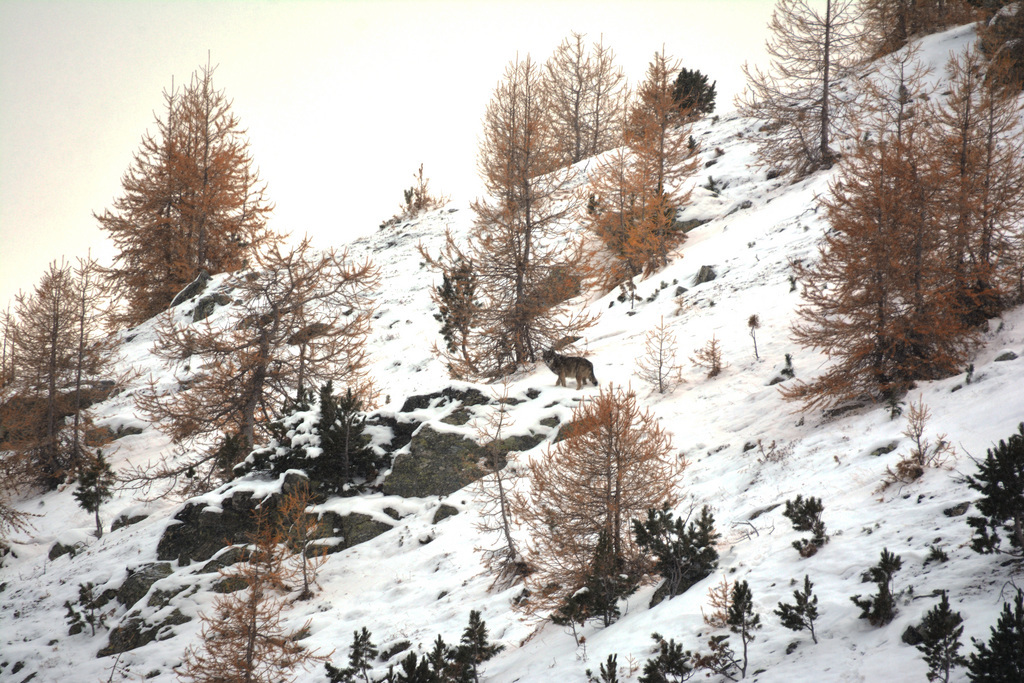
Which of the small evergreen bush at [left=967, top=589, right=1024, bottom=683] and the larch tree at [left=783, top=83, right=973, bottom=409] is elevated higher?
the larch tree at [left=783, top=83, right=973, bottom=409]

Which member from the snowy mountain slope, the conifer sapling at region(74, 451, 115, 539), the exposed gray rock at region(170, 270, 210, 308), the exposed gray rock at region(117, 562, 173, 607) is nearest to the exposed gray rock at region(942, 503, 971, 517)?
the snowy mountain slope

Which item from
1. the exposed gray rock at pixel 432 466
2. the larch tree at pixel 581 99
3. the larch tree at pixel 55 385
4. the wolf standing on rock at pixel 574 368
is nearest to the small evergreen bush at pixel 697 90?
the larch tree at pixel 581 99

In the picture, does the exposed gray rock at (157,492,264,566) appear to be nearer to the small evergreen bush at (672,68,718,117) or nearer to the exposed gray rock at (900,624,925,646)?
the exposed gray rock at (900,624,925,646)

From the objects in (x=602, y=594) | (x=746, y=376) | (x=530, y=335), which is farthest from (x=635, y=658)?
(x=530, y=335)

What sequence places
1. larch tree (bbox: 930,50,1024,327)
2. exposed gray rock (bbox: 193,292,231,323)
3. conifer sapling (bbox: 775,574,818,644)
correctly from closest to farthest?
conifer sapling (bbox: 775,574,818,644)
larch tree (bbox: 930,50,1024,327)
exposed gray rock (bbox: 193,292,231,323)

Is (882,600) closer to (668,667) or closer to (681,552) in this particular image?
(668,667)

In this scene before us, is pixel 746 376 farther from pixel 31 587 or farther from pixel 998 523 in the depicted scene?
pixel 31 587

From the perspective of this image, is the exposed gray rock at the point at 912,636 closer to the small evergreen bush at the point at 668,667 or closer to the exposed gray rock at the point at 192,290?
the small evergreen bush at the point at 668,667

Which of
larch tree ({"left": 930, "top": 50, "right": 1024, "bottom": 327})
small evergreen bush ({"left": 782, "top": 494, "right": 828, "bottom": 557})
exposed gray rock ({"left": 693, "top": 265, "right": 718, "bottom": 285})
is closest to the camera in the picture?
small evergreen bush ({"left": 782, "top": 494, "right": 828, "bottom": 557})

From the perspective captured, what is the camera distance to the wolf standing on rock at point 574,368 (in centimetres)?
1415

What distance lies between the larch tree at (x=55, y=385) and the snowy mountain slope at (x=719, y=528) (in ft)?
3.94

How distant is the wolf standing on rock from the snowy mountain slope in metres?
0.58

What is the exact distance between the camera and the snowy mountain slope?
505cm

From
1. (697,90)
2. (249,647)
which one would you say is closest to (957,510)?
(249,647)
